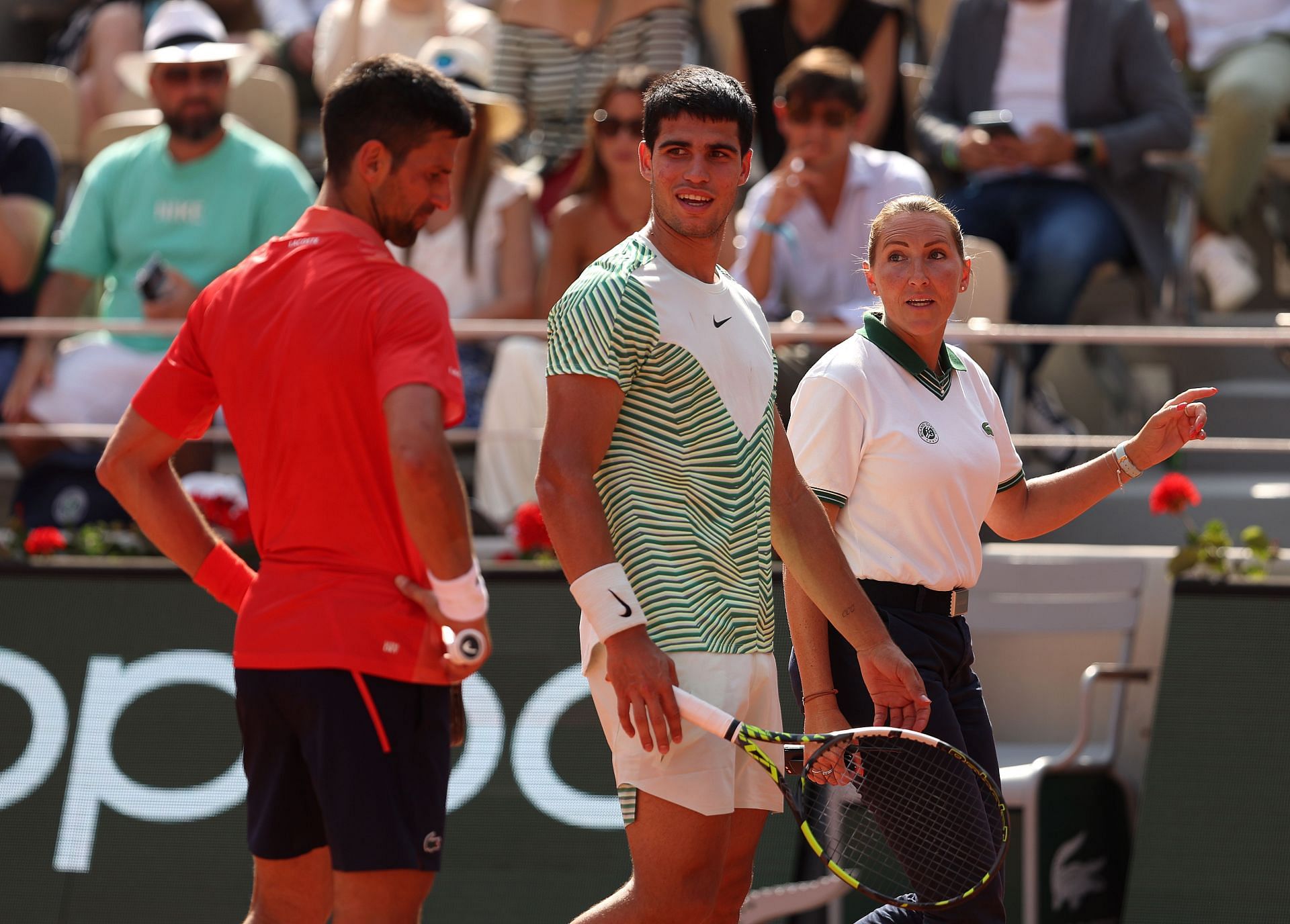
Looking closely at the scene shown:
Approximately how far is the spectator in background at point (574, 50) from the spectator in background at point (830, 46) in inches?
16.0

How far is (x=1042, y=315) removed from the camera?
693 centimetres

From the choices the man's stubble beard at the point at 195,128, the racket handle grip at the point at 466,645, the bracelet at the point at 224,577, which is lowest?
the bracelet at the point at 224,577

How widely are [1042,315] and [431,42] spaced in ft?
9.98

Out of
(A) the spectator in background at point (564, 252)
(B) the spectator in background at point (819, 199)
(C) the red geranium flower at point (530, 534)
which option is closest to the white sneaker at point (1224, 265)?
(B) the spectator in background at point (819, 199)

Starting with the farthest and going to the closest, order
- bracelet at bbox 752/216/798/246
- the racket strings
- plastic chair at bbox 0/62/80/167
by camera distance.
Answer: plastic chair at bbox 0/62/80/167, bracelet at bbox 752/216/798/246, the racket strings

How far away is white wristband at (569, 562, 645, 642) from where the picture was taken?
2986 mm

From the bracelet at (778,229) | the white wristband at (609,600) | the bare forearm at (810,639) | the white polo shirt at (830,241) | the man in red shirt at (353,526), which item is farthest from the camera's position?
the white polo shirt at (830,241)

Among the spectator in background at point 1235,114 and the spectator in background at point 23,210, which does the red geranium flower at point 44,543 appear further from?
the spectator in background at point 1235,114

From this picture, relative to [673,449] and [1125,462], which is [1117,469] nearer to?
[1125,462]

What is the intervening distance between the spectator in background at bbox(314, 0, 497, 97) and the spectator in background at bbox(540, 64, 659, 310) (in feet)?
5.74

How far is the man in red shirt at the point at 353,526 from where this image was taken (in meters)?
3.09

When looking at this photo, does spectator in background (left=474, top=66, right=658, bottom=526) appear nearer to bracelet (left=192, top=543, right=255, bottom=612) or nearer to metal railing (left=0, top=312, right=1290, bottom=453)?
metal railing (left=0, top=312, right=1290, bottom=453)

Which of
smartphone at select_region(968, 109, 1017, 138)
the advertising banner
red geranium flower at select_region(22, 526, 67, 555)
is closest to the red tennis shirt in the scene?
the advertising banner

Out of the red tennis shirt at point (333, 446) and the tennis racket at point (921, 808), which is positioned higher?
the red tennis shirt at point (333, 446)
